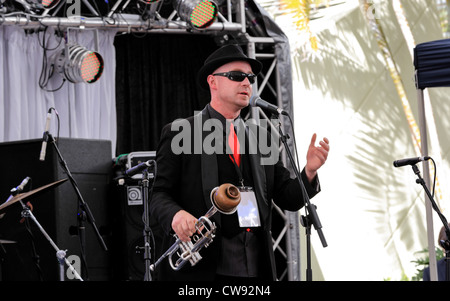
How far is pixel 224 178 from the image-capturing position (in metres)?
3.46

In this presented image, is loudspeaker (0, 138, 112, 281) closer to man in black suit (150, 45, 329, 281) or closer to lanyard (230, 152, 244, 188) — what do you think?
man in black suit (150, 45, 329, 281)

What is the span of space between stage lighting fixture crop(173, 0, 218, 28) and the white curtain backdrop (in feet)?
2.90

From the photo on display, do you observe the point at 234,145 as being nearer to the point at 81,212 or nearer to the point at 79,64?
the point at 81,212

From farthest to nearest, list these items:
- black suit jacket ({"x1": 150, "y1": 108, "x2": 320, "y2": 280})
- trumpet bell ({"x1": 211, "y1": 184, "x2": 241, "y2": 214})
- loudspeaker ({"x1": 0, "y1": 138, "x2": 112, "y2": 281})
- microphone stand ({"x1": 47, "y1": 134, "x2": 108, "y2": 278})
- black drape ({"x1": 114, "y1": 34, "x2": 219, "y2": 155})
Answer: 1. black drape ({"x1": 114, "y1": 34, "x2": 219, "y2": 155})
2. loudspeaker ({"x1": 0, "y1": 138, "x2": 112, "y2": 281})
3. microphone stand ({"x1": 47, "y1": 134, "x2": 108, "y2": 278})
4. black suit jacket ({"x1": 150, "y1": 108, "x2": 320, "y2": 280})
5. trumpet bell ({"x1": 211, "y1": 184, "x2": 241, "y2": 214})

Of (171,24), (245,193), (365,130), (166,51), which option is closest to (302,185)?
(245,193)

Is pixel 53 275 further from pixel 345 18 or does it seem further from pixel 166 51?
pixel 345 18

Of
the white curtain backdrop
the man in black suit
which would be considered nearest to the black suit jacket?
the man in black suit

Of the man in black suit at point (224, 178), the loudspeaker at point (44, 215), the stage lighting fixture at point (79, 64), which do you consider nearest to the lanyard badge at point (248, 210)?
the man in black suit at point (224, 178)

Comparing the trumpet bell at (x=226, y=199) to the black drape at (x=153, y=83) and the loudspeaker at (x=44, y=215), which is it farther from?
the black drape at (x=153, y=83)

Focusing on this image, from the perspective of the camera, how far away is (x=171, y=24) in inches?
263

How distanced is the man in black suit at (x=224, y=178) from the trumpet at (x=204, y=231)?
0.14 feet

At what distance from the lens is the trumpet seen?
3043 millimetres

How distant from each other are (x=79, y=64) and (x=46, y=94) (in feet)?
1.68

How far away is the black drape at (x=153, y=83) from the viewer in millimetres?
7117
